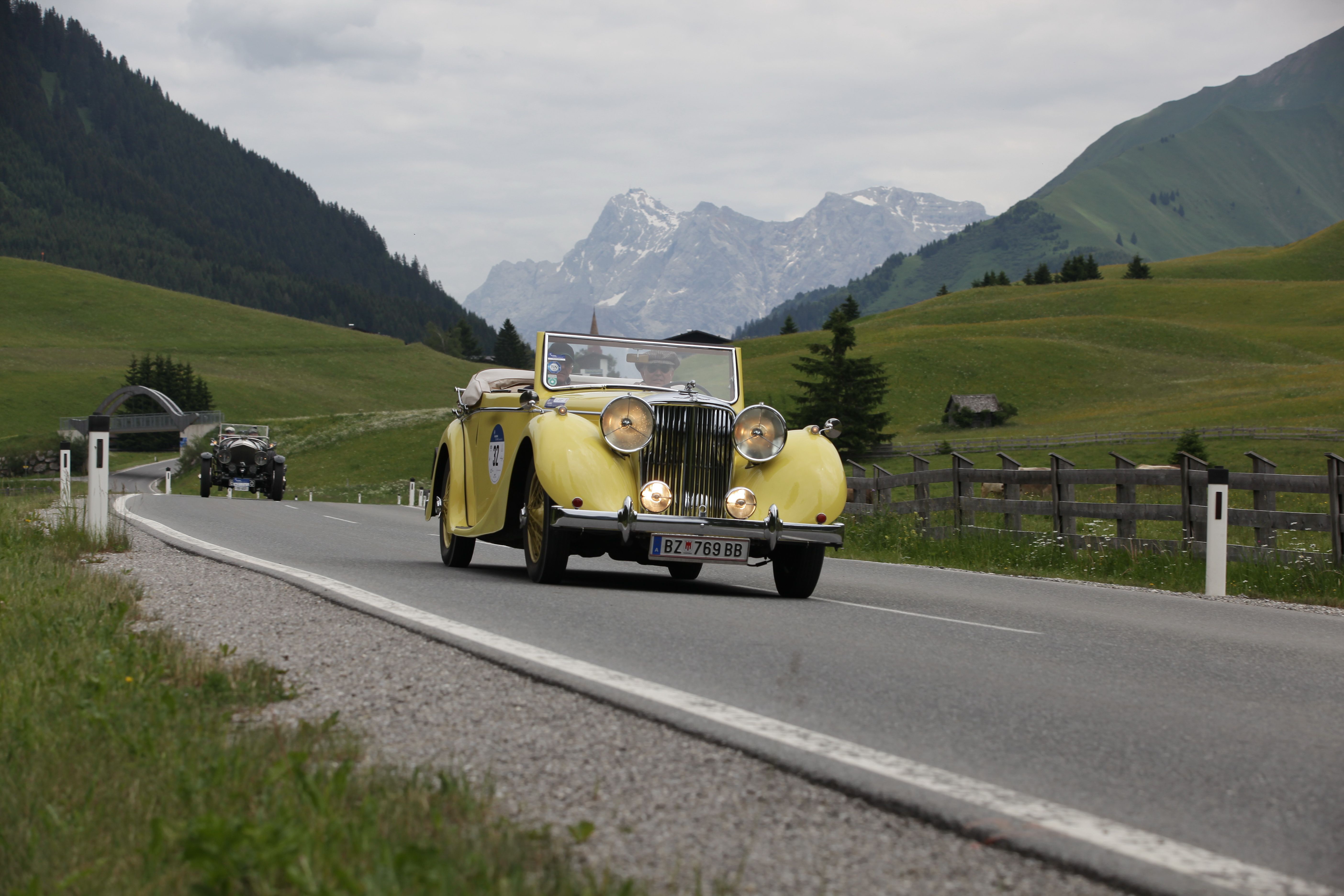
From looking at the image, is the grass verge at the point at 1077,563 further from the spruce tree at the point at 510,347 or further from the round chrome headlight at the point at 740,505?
the spruce tree at the point at 510,347

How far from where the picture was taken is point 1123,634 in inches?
300

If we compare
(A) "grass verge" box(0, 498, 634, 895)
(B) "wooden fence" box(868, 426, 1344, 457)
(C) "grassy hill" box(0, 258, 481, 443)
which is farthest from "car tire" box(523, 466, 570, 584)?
(C) "grassy hill" box(0, 258, 481, 443)

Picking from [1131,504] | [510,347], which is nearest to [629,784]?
[1131,504]

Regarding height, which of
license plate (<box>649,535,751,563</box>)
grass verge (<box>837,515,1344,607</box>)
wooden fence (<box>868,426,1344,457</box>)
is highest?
wooden fence (<box>868,426,1344,457</box>)

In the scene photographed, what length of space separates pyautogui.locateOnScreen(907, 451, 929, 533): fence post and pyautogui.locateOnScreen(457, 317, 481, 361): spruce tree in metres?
172

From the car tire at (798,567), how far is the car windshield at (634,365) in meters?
1.73

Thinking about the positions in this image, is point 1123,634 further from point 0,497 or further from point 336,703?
point 0,497

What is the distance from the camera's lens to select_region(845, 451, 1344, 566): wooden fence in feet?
37.2

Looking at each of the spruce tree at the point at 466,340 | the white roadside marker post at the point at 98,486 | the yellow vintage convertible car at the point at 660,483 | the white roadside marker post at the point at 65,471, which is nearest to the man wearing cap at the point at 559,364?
the yellow vintage convertible car at the point at 660,483

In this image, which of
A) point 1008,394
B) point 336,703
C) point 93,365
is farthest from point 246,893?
point 93,365

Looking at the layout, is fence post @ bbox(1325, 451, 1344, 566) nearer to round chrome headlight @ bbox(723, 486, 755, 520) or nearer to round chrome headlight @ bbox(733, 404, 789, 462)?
round chrome headlight @ bbox(733, 404, 789, 462)

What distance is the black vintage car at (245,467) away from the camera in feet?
119

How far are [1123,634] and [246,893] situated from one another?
6283mm

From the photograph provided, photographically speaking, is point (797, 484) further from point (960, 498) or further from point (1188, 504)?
point (960, 498)
